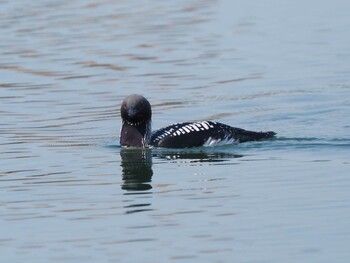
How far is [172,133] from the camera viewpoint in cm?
1507

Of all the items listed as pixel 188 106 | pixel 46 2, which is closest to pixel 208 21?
pixel 46 2

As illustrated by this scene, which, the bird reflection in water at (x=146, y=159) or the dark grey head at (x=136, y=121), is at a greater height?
the dark grey head at (x=136, y=121)

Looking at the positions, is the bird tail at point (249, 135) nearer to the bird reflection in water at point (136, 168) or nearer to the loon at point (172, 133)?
the loon at point (172, 133)

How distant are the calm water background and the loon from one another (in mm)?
148

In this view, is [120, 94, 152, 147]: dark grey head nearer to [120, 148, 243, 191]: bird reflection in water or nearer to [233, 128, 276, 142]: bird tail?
[120, 148, 243, 191]: bird reflection in water

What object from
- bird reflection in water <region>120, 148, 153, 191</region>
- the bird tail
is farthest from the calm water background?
the bird tail

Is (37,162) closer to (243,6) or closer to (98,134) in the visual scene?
(98,134)

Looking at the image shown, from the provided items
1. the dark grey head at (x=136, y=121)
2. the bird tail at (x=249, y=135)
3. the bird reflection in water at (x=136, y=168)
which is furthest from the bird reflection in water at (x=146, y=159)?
the bird tail at (x=249, y=135)

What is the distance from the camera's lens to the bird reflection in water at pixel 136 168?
1281cm

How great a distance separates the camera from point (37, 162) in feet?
46.4

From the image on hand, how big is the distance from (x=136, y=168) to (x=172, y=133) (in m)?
1.22

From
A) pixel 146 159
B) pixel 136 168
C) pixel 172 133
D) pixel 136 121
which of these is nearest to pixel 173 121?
pixel 136 121

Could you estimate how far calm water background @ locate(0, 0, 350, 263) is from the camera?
10352mm

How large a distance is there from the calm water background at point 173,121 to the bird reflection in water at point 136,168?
32 mm
